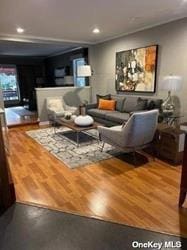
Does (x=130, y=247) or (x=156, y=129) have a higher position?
(x=156, y=129)

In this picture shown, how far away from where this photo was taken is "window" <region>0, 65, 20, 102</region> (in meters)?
9.77

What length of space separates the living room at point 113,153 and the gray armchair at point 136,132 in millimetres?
29

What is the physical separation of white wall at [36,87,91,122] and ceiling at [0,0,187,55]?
4.89 feet

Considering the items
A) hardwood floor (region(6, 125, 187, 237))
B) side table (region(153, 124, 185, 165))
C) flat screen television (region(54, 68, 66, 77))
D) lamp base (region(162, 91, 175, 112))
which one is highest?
flat screen television (region(54, 68, 66, 77))

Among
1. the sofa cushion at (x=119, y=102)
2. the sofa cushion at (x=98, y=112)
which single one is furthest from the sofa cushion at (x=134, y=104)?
the sofa cushion at (x=98, y=112)

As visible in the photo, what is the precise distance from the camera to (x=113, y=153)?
362 cm

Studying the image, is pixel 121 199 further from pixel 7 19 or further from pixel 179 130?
pixel 7 19

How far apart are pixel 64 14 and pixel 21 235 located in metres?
3.51

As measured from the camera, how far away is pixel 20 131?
17.5ft

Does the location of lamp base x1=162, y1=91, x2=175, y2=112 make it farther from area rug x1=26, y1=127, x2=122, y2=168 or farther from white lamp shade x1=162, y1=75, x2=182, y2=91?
area rug x1=26, y1=127, x2=122, y2=168

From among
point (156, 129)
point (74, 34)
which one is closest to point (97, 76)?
point (74, 34)

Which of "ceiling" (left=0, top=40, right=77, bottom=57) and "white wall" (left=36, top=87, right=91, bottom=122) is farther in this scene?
"ceiling" (left=0, top=40, right=77, bottom=57)

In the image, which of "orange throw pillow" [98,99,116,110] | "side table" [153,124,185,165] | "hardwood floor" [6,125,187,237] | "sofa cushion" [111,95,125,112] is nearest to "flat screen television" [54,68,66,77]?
"orange throw pillow" [98,99,116,110]

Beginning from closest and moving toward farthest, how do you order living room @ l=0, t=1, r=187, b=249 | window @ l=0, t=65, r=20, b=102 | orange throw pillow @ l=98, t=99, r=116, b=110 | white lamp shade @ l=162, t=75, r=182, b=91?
living room @ l=0, t=1, r=187, b=249
white lamp shade @ l=162, t=75, r=182, b=91
orange throw pillow @ l=98, t=99, r=116, b=110
window @ l=0, t=65, r=20, b=102
